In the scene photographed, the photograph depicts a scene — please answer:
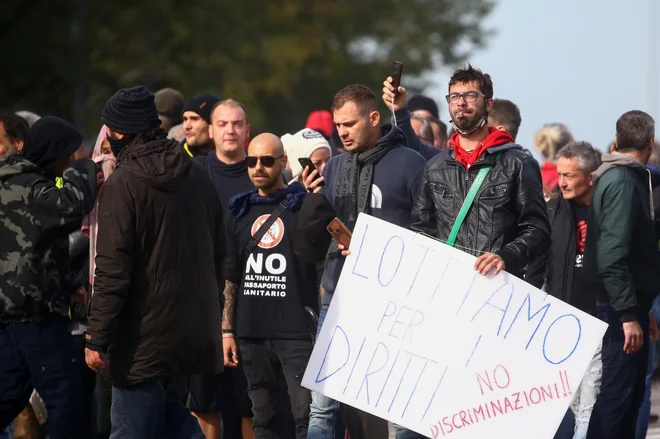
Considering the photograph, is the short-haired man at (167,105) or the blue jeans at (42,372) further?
the short-haired man at (167,105)

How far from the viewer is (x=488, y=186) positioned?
7.24 metres

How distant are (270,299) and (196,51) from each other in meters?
23.0

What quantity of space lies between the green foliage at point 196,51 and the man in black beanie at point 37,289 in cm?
1883

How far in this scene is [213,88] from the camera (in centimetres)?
3175

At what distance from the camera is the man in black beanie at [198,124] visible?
10148mm

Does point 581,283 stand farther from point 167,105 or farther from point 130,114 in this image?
point 167,105

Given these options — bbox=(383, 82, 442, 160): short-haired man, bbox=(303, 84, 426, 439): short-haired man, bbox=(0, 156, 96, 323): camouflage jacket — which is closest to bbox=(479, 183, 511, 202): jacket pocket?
bbox=(303, 84, 426, 439): short-haired man

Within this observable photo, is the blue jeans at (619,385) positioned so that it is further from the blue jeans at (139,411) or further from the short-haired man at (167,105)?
the short-haired man at (167,105)

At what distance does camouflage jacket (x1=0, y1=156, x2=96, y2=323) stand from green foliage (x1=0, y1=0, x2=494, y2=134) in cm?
1882

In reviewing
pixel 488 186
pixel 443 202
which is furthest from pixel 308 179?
pixel 488 186

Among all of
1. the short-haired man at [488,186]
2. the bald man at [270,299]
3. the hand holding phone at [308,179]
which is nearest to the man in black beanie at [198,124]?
the bald man at [270,299]

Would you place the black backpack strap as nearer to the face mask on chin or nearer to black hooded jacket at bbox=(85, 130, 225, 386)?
black hooded jacket at bbox=(85, 130, 225, 386)

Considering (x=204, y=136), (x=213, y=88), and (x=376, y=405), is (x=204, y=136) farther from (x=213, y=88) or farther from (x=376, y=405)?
(x=213, y=88)

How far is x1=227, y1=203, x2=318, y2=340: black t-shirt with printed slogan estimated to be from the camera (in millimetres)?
8414
